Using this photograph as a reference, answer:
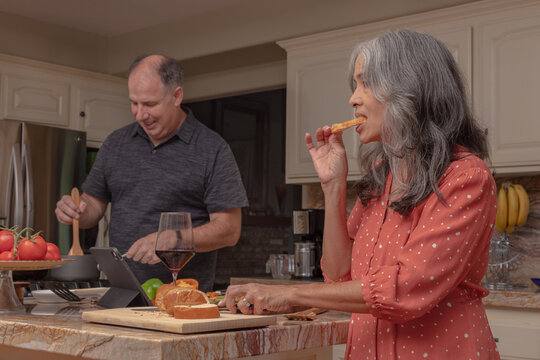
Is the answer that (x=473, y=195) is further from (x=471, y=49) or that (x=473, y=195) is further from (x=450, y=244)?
(x=471, y=49)

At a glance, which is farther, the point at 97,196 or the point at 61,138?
the point at 61,138

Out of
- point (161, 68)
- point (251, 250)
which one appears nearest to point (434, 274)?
point (161, 68)

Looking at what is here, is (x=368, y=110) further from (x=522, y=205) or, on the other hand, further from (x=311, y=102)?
(x=311, y=102)

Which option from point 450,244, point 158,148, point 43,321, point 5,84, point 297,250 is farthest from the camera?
point 5,84

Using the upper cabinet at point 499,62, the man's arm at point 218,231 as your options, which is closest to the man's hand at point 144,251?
the man's arm at point 218,231

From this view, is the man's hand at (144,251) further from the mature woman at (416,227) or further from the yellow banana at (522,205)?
the yellow banana at (522,205)

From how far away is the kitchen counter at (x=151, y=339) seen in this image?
1.20 meters

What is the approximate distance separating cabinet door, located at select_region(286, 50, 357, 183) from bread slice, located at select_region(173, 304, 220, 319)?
2.77m

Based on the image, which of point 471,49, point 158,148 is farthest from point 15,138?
point 471,49

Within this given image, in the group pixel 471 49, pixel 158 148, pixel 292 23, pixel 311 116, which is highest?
pixel 292 23

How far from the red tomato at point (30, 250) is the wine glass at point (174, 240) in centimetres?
42

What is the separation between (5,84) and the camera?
4.68m

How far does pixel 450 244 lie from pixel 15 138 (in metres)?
3.91

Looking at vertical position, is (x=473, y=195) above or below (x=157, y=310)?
above
